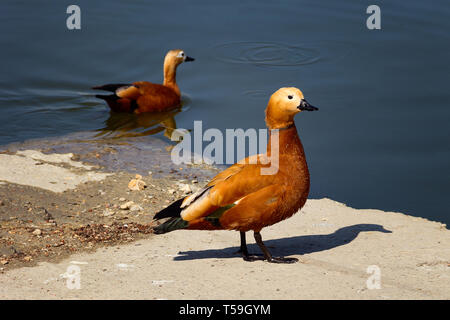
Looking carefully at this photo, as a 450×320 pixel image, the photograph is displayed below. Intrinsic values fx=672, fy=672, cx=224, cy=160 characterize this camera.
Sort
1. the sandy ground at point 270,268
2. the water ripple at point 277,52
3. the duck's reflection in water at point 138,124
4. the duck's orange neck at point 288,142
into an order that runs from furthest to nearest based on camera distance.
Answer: the water ripple at point 277,52
the duck's reflection in water at point 138,124
the duck's orange neck at point 288,142
the sandy ground at point 270,268

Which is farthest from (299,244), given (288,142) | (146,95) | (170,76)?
(170,76)

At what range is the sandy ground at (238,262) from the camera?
4.92m

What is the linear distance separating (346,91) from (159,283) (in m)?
6.89

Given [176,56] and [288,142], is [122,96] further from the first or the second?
[288,142]

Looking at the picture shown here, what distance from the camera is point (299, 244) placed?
6207mm

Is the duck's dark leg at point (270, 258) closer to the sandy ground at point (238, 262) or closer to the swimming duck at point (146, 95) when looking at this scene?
the sandy ground at point (238, 262)

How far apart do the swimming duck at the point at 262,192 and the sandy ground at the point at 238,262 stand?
0.37 m

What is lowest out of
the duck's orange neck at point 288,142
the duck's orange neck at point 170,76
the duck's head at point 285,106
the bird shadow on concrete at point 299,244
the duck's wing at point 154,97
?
the bird shadow on concrete at point 299,244

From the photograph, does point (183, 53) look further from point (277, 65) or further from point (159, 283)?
point (159, 283)

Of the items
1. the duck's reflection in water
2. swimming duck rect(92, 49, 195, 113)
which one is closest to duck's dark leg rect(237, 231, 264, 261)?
the duck's reflection in water

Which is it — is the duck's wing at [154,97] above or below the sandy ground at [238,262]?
above

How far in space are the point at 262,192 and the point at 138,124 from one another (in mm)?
5924

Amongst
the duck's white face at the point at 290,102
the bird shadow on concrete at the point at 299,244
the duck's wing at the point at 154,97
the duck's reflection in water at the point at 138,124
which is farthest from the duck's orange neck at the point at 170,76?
the duck's white face at the point at 290,102

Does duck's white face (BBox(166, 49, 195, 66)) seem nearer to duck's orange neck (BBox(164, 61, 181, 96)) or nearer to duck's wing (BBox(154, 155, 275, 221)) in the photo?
duck's orange neck (BBox(164, 61, 181, 96))
